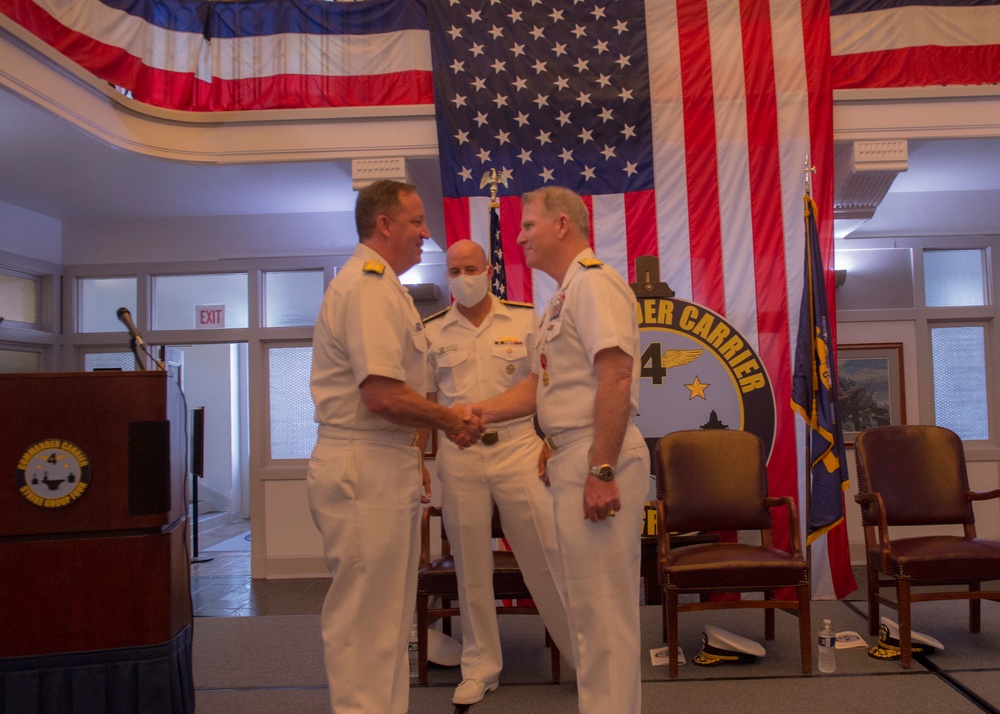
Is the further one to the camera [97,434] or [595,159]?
[595,159]

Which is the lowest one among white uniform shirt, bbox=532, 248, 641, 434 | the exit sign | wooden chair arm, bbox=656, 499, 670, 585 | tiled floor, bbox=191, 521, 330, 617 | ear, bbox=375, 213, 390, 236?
tiled floor, bbox=191, 521, 330, 617

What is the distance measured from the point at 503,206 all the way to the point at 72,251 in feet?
12.9

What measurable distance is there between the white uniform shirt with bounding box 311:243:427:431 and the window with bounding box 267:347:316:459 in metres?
4.25

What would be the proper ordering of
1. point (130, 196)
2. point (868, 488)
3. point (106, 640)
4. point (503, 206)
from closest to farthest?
point (106, 640), point (868, 488), point (503, 206), point (130, 196)

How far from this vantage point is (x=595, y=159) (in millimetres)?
4848

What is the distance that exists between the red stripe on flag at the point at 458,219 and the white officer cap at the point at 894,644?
3.00m

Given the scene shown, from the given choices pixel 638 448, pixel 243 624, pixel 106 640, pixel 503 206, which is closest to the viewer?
pixel 638 448

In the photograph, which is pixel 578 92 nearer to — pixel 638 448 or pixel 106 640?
pixel 638 448

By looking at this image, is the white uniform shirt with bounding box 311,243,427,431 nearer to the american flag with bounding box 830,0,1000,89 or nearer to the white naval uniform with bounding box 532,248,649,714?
the white naval uniform with bounding box 532,248,649,714

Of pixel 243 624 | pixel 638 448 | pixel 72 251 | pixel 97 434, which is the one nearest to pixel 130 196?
pixel 72 251

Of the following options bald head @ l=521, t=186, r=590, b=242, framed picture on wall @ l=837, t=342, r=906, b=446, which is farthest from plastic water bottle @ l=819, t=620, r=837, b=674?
framed picture on wall @ l=837, t=342, r=906, b=446

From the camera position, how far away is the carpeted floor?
2.89m

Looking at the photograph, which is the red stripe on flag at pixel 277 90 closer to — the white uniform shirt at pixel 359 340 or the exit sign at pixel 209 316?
A: the exit sign at pixel 209 316

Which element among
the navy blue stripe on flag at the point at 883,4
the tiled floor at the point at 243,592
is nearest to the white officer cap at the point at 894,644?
the tiled floor at the point at 243,592
